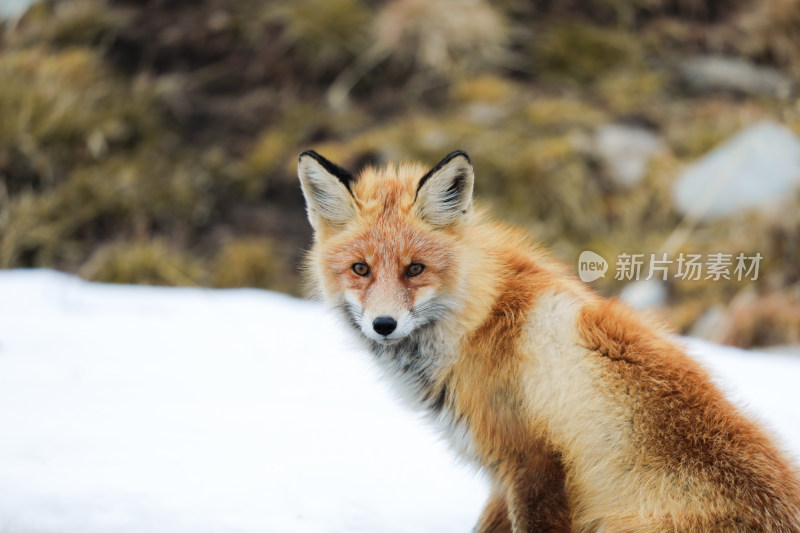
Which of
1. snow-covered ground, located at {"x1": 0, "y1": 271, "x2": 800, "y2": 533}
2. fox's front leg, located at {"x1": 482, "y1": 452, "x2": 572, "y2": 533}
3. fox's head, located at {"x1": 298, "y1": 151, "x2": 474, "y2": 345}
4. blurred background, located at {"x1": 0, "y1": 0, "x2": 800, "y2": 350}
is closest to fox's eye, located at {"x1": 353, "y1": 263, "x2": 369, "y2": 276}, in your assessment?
fox's head, located at {"x1": 298, "y1": 151, "x2": 474, "y2": 345}

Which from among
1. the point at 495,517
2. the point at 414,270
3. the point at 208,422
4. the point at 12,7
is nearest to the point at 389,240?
the point at 414,270

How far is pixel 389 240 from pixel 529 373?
0.75 metres

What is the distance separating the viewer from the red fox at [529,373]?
2.24 meters

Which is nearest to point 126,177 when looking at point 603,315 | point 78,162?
point 78,162

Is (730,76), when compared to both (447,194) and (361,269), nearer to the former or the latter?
(447,194)

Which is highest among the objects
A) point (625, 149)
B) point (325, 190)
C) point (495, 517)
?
point (325, 190)

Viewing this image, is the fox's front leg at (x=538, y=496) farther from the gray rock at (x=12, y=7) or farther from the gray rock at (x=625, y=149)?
the gray rock at (x=12, y=7)

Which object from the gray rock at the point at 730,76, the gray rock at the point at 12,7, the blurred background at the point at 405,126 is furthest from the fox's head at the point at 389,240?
the gray rock at the point at 12,7

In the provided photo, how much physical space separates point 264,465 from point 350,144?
5.96 m

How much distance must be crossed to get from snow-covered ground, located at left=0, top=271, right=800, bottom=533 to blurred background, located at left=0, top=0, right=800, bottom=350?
2166mm

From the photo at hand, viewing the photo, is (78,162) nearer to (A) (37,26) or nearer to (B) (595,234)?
(A) (37,26)

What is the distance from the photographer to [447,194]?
2814 mm

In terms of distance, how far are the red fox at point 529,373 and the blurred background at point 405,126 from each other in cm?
443

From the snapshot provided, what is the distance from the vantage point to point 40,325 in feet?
15.6
